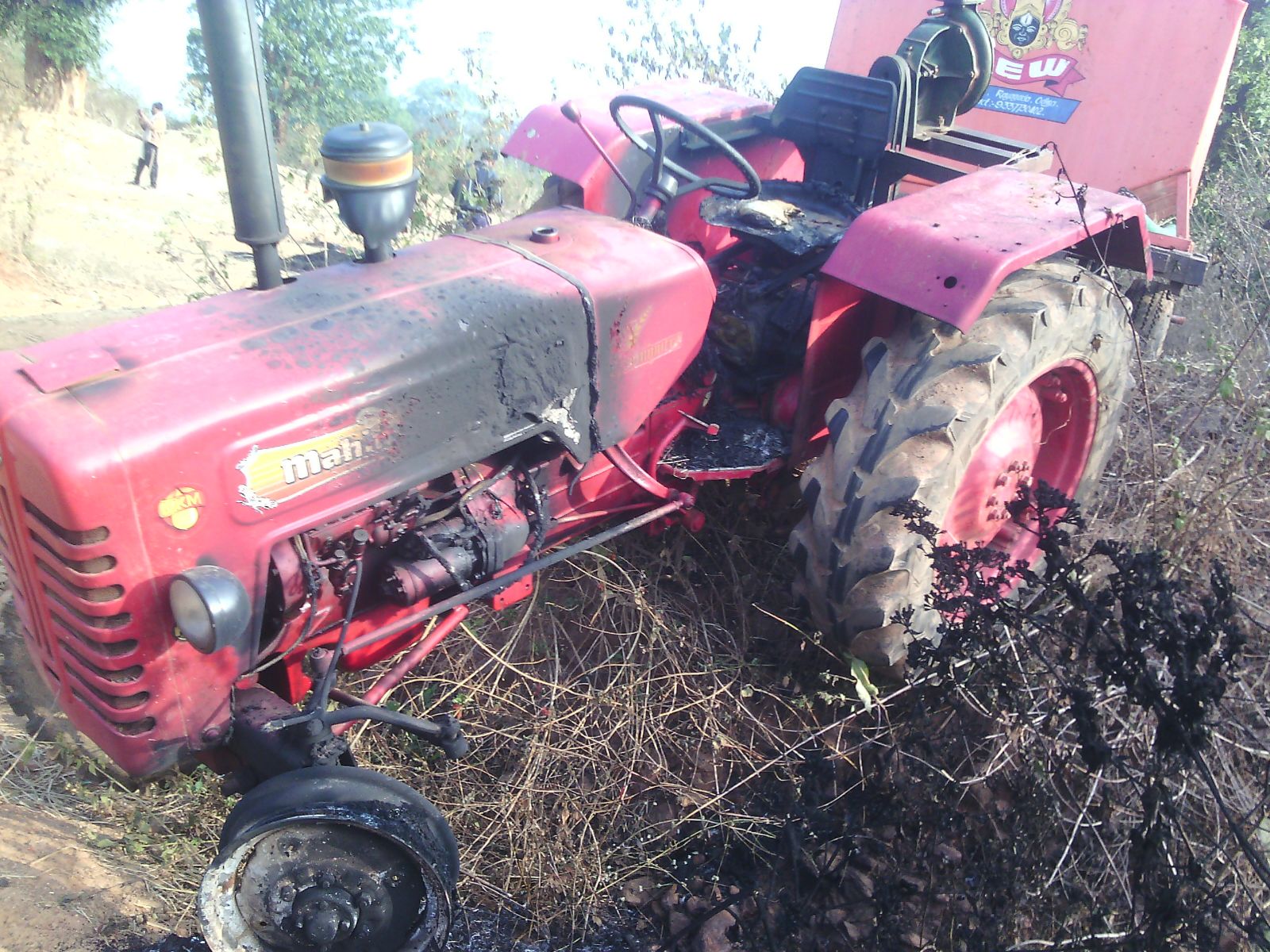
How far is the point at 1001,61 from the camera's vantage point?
535 cm

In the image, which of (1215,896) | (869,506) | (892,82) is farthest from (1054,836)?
(892,82)

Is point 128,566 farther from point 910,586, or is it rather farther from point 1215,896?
point 1215,896

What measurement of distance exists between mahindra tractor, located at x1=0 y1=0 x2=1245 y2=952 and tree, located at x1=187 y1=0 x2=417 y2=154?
38.7 ft

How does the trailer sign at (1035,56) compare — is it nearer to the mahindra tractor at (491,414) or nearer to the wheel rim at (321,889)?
the mahindra tractor at (491,414)

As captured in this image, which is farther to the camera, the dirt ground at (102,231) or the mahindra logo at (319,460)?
the dirt ground at (102,231)

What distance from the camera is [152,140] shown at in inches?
452

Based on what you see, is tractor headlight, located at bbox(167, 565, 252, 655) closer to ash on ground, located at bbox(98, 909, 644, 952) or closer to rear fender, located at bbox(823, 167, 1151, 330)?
ash on ground, located at bbox(98, 909, 644, 952)

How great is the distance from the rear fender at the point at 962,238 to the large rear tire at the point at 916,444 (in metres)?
0.15

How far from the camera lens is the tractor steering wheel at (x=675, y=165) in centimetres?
262

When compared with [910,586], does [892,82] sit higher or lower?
higher

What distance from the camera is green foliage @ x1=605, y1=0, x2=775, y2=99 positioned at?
805cm

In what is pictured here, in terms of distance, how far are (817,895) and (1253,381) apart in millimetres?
3261

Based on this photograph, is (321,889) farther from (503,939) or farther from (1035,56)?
(1035,56)

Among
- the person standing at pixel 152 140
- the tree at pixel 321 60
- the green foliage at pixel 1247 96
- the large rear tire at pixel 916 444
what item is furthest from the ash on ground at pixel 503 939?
the tree at pixel 321 60
